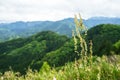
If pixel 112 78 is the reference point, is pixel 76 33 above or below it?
above

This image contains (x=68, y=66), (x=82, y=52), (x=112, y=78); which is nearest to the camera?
(x=112, y=78)

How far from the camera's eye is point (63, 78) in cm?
656

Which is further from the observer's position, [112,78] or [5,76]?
[5,76]

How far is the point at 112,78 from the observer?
576 cm

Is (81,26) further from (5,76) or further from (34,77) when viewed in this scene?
(5,76)

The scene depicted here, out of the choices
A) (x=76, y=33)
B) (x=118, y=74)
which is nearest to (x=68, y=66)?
(x=76, y=33)

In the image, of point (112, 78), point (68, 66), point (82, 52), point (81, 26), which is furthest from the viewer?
point (68, 66)

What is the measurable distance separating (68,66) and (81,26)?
1.64 meters

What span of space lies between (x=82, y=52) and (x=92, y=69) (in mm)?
448

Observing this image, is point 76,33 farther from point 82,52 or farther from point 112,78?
point 112,78

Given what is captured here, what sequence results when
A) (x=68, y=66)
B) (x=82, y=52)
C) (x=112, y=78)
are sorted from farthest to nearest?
(x=68, y=66)
(x=82, y=52)
(x=112, y=78)

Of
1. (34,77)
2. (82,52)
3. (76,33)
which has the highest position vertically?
(76,33)

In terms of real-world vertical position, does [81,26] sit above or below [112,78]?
above

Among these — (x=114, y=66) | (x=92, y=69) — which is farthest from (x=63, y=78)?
(x=114, y=66)
